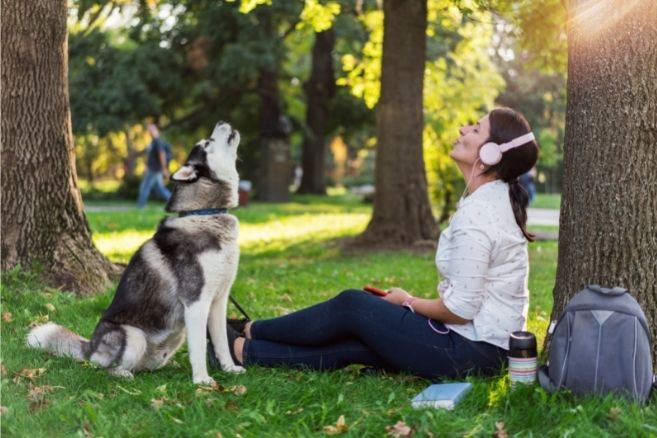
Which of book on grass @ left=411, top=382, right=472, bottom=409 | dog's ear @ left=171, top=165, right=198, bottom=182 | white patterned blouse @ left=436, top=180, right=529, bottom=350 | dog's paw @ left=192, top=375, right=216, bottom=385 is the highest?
dog's ear @ left=171, top=165, right=198, bottom=182

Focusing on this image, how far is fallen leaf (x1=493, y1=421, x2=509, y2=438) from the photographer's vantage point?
3656 millimetres

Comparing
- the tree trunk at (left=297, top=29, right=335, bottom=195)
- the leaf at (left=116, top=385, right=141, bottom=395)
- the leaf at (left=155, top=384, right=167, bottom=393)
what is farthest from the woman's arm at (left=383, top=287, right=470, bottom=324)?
the tree trunk at (left=297, top=29, right=335, bottom=195)

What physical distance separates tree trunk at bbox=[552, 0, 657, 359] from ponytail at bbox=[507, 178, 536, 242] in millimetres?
334

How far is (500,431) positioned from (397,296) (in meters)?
1.24

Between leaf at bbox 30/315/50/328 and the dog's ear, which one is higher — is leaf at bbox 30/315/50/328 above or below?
below

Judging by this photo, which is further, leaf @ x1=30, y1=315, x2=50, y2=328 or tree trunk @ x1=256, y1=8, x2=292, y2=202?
tree trunk @ x1=256, y1=8, x2=292, y2=202

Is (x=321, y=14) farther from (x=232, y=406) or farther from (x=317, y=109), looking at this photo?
(x=317, y=109)

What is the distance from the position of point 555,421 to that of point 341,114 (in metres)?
27.1

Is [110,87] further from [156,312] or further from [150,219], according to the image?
[156,312]

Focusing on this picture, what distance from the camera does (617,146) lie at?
4.41 metres

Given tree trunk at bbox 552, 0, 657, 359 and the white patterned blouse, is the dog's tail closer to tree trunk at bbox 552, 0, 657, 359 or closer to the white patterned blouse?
the white patterned blouse

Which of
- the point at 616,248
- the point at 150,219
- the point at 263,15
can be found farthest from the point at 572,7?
the point at 263,15

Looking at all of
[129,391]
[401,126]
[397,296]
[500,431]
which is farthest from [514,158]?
[401,126]

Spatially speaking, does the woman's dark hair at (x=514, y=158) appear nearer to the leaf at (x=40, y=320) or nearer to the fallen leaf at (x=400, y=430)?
the fallen leaf at (x=400, y=430)
